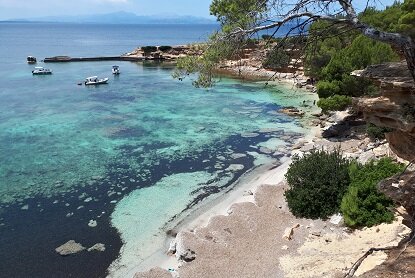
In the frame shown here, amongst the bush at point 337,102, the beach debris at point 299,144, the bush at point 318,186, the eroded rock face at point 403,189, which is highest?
the eroded rock face at point 403,189

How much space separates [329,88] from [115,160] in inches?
760

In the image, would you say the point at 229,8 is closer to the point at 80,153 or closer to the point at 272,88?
the point at 80,153

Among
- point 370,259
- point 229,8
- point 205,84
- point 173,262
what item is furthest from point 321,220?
point 229,8

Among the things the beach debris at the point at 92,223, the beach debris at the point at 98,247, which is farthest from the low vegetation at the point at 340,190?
the beach debris at the point at 92,223

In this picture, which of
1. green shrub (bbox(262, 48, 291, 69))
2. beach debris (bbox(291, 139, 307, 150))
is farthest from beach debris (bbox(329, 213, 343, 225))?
beach debris (bbox(291, 139, 307, 150))

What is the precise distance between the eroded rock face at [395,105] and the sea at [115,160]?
5.09 metres

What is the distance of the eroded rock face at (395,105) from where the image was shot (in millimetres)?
10227

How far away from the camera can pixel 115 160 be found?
31.8m

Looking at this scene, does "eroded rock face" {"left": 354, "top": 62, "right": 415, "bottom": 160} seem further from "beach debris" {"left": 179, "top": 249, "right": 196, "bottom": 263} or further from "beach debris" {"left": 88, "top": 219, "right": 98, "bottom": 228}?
"beach debris" {"left": 88, "top": 219, "right": 98, "bottom": 228}

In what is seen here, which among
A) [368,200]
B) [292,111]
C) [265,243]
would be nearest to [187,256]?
[265,243]

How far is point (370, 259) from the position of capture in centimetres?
1342

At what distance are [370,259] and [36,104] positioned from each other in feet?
164

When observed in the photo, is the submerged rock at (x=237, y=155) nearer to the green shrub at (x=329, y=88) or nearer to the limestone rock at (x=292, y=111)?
the green shrub at (x=329, y=88)

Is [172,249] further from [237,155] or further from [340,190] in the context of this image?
[237,155]
